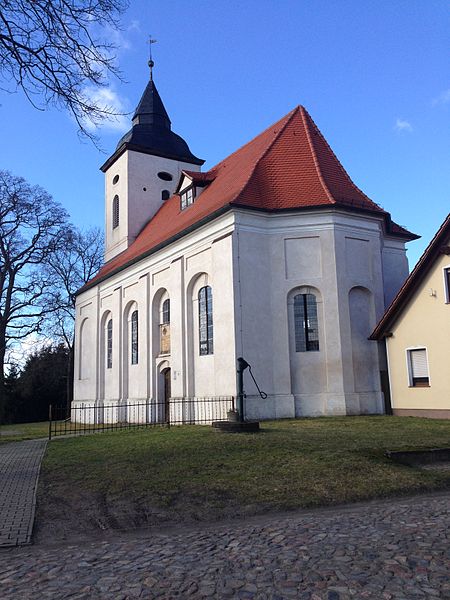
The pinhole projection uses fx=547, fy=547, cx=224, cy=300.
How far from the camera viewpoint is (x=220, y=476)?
9305mm

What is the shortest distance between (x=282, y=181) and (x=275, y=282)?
4520 millimetres

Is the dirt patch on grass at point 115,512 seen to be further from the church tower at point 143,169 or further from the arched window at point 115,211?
the arched window at point 115,211

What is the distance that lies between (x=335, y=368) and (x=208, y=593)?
16876 mm

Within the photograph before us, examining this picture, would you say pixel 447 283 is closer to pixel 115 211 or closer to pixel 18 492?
pixel 18 492

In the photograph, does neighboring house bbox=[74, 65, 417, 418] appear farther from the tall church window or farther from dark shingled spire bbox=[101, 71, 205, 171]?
dark shingled spire bbox=[101, 71, 205, 171]

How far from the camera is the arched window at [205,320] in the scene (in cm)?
2302

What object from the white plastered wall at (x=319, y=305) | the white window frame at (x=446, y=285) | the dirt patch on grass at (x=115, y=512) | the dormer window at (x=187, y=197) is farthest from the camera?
the dormer window at (x=187, y=197)

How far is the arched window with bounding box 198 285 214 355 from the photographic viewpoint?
75.5 ft

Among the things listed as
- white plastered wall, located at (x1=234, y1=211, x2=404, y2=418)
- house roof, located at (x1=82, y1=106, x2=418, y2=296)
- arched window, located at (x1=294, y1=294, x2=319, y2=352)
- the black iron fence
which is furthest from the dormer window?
the black iron fence

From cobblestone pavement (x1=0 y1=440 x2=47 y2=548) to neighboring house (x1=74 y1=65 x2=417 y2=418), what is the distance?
8656 millimetres

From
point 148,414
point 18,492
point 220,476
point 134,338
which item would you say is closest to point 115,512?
point 220,476

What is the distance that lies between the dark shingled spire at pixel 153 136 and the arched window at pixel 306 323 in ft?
60.5

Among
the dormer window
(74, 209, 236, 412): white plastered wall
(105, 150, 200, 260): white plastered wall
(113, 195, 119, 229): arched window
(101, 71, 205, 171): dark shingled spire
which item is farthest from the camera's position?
(113, 195, 119, 229): arched window

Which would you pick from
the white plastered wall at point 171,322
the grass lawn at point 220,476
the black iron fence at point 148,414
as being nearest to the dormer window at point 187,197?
the white plastered wall at point 171,322
